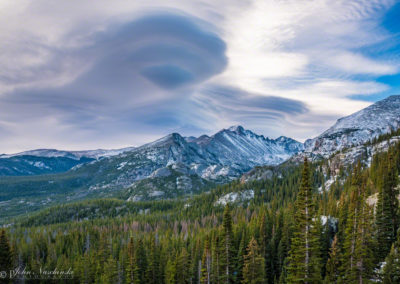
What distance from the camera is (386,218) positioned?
54688 mm

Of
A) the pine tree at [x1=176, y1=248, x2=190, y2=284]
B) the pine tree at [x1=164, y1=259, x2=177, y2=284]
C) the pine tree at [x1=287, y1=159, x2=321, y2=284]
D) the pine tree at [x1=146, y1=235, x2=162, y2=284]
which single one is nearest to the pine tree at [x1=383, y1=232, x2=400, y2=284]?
the pine tree at [x1=287, y1=159, x2=321, y2=284]

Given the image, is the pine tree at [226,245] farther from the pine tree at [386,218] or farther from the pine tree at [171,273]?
the pine tree at [386,218]

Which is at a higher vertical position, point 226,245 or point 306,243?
point 306,243

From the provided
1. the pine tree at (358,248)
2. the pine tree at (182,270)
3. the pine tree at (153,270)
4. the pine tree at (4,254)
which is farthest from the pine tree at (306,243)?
→ the pine tree at (153,270)

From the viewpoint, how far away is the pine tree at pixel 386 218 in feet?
168

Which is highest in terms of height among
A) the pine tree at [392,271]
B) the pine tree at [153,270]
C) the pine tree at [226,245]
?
the pine tree at [226,245]

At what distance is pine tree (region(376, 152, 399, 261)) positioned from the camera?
51.2 metres

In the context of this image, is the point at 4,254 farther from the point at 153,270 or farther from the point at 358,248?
the point at 358,248

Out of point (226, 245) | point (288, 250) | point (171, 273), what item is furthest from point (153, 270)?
point (226, 245)

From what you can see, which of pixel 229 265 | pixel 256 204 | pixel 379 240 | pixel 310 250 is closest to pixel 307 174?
pixel 310 250

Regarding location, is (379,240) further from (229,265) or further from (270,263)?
(229,265)

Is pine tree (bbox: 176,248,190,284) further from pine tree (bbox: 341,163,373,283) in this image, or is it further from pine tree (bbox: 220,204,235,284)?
pine tree (bbox: 341,163,373,283)

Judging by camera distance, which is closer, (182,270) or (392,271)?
(392,271)

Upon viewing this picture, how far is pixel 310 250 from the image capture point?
1013 inches
